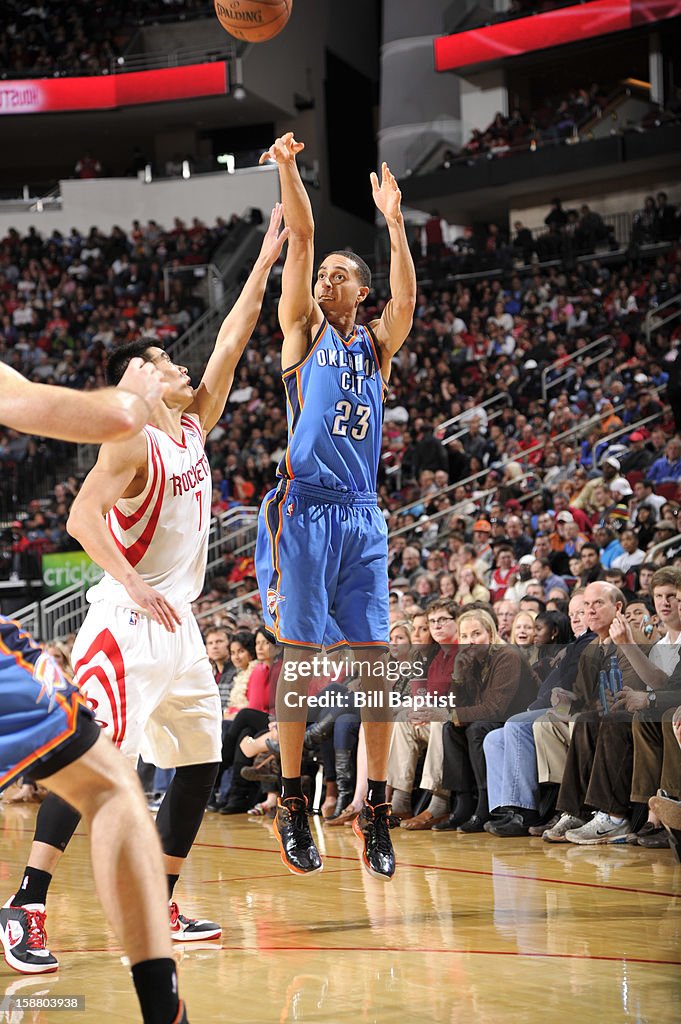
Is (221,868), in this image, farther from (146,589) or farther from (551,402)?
(551,402)

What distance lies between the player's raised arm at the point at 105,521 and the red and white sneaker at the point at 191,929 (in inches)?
52.1

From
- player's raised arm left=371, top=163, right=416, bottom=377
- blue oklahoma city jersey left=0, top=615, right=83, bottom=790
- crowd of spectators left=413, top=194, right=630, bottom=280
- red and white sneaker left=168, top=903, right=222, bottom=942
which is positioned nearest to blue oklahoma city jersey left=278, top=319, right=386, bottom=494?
player's raised arm left=371, top=163, right=416, bottom=377

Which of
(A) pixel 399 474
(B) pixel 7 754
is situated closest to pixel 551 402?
(A) pixel 399 474

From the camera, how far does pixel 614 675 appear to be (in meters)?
6.83

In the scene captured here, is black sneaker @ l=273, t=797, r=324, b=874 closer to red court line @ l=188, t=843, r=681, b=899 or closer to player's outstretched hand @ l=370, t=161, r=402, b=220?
red court line @ l=188, t=843, r=681, b=899

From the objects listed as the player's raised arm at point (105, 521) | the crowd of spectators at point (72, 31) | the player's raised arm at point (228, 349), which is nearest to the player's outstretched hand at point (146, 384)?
the player's raised arm at point (105, 521)

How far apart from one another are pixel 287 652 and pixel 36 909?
1.39 metres

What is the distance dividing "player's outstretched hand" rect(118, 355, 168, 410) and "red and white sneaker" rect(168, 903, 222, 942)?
2461mm

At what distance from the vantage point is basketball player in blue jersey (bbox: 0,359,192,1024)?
8.60 ft

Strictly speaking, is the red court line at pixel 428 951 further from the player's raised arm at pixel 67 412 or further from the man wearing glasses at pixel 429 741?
the man wearing glasses at pixel 429 741

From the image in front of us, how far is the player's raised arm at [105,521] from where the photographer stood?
3.95 metres

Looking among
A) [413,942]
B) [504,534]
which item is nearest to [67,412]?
[413,942]

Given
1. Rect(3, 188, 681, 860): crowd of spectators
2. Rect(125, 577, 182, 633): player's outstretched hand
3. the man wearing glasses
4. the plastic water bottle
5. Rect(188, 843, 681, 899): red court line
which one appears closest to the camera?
Rect(125, 577, 182, 633): player's outstretched hand

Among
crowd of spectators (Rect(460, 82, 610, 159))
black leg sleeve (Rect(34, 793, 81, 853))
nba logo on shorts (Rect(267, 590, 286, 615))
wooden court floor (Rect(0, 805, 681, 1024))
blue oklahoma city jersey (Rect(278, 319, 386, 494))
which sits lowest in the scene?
wooden court floor (Rect(0, 805, 681, 1024))
